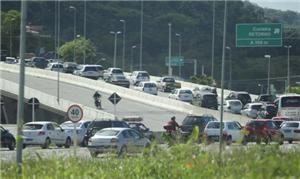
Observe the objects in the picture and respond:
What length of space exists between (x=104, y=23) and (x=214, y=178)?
151419mm

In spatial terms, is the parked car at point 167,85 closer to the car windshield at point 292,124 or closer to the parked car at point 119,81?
the parked car at point 119,81

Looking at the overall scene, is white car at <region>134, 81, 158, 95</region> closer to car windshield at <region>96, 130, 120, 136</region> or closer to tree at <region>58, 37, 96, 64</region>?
car windshield at <region>96, 130, 120, 136</region>

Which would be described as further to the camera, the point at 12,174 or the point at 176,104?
the point at 176,104

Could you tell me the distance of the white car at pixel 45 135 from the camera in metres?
37.0

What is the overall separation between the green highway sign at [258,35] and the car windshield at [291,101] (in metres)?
14.3

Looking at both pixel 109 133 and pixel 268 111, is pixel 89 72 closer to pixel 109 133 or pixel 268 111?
pixel 268 111

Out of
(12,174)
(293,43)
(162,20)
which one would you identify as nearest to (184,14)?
(162,20)

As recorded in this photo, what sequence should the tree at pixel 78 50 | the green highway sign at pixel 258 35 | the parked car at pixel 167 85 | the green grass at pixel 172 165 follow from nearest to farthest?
the green grass at pixel 172 165, the green highway sign at pixel 258 35, the parked car at pixel 167 85, the tree at pixel 78 50

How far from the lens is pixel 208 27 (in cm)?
15488

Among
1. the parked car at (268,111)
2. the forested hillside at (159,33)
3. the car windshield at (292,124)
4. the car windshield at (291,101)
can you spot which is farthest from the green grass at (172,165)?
the forested hillside at (159,33)

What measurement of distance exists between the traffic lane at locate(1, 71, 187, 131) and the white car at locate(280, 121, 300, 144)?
9.29 m

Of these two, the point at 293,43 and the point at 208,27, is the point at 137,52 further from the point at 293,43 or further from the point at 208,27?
the point at 293,43

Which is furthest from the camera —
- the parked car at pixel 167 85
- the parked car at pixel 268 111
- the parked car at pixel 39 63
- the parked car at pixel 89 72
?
the parked car at pixel 39 63

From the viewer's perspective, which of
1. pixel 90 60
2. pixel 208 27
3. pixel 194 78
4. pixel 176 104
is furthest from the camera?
pixel 208 27
